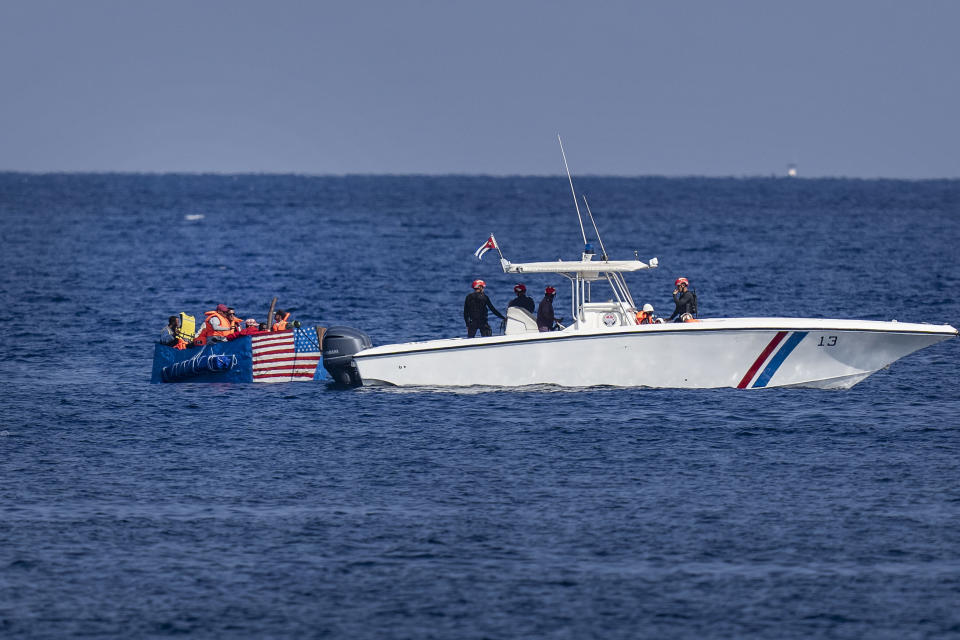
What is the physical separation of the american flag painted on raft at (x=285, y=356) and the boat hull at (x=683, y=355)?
9.39ft

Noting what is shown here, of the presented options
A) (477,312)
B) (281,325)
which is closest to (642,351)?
(477,312)

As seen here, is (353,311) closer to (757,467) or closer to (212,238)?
(757,467)

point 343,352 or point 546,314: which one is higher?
point 546,314

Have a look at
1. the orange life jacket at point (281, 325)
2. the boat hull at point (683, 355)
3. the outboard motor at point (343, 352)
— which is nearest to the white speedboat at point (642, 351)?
the boat hull at point (683, 355)

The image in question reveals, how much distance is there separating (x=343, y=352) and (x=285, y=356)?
7.20ft

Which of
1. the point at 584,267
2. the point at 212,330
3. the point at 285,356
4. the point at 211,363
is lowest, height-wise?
the point at 211,363

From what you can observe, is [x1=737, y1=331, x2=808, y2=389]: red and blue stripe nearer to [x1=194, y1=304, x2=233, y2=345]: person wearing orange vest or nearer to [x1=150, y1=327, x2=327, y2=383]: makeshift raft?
[x1=150, y1=327, x2=327, y2=383]: makeshift raft

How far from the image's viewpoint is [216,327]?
29.3 m

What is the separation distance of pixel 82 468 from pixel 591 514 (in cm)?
828

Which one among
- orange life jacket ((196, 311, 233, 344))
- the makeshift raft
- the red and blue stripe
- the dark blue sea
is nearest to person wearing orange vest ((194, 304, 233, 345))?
orange life jacket ((196, 311, 233, 344))

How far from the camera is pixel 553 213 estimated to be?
133 metres

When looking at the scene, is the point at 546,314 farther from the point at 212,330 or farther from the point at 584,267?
the point at 212,330

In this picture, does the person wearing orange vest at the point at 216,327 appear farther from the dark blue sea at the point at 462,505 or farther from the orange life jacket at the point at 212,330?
the dark blue sea at the point at 462,505

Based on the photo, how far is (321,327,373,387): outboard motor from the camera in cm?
2767
